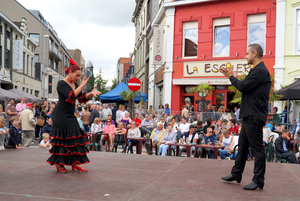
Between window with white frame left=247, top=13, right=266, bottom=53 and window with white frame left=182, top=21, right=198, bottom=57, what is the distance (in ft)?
11.5

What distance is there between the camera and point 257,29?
20.8 metres

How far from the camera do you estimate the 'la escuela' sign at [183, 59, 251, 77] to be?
68.9ft

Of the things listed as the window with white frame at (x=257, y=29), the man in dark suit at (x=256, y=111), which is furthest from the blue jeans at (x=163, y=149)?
the window with white frame at (x=257, y=29)

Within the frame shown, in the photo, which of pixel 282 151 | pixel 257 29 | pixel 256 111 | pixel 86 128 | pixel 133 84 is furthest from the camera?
pixel 257 29

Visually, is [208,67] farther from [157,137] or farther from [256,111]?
[256,111]

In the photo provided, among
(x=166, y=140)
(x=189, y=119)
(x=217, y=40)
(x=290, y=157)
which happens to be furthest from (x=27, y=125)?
(x=217, y=40)

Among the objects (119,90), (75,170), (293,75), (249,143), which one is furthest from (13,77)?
A: (249,143)

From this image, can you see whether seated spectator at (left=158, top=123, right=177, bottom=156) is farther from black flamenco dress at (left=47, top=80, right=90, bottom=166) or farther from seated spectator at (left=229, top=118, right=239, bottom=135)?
black flamenco dress at (left=47, top=80, right=90, bottom=166)

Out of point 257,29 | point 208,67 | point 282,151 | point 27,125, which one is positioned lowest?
point 282,151

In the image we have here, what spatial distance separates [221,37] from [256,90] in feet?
59.0

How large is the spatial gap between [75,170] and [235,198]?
301cm

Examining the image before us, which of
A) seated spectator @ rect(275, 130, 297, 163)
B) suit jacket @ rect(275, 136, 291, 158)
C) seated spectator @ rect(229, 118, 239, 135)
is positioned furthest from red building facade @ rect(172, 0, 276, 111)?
suit jacket @ rect(275, 136, 291, 158)

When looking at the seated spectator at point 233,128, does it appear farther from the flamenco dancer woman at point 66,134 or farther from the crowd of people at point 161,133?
the flamenco dancer woman at point 66,134

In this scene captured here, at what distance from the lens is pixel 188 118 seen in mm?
16078
